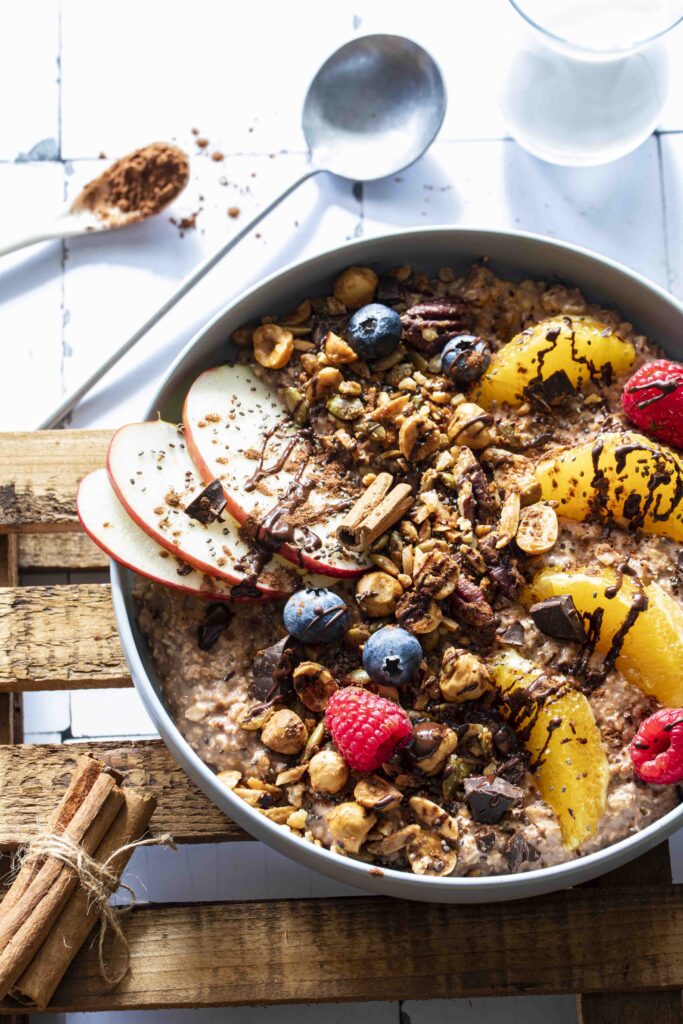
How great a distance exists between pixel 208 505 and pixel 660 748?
0.79 m

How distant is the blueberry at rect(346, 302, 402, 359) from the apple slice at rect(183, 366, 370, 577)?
18cm

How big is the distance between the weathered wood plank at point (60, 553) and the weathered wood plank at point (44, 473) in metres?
0.09

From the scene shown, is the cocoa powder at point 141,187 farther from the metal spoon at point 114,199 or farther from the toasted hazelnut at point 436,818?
the toasted hazelnut at point 436,818

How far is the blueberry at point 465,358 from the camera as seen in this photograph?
1.86m

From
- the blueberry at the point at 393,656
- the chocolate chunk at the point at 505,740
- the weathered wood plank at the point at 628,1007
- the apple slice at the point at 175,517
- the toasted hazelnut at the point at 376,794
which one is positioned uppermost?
the apple slice at the point at 175,517

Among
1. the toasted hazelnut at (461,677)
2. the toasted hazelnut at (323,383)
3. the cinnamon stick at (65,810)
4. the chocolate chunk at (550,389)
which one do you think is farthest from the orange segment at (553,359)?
the cinnamon stick at (65,810)

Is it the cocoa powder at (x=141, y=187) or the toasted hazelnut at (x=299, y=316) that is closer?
the toasted hazelnut at (x=299, y=316)

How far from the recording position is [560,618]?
168 centimetres

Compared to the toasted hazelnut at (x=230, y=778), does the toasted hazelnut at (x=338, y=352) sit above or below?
above

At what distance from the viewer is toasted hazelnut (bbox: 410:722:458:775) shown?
165 centimetres

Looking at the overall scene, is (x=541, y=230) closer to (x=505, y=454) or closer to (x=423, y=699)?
(x=505, y=454)

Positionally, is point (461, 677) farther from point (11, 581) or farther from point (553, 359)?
point (11, 581)

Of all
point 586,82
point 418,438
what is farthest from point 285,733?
point 586,82

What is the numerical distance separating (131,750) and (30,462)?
55 cm
